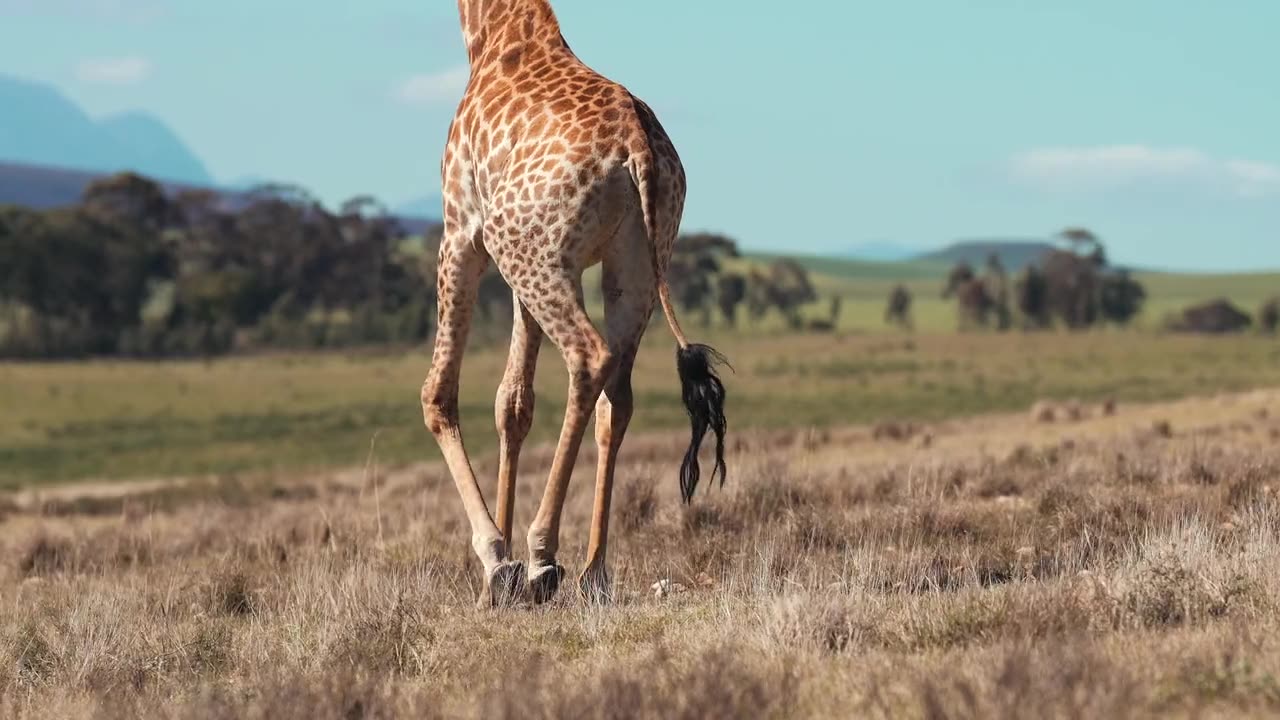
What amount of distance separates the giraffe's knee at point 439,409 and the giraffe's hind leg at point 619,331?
3.20 ft

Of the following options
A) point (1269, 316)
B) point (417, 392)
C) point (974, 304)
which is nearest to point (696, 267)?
point (974, 304)

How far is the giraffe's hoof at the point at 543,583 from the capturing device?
7637mm

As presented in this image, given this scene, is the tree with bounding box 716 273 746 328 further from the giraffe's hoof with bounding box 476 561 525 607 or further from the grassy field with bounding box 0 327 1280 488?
the giraffe's hoof with bounding box 476 561 525 607

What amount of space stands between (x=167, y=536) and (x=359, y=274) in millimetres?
83596

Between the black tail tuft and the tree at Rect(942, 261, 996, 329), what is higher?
the black tail tuft

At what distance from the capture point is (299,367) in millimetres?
72500

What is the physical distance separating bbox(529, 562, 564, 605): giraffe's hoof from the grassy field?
96.8 feet

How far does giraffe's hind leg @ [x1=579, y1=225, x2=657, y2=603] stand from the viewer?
7828 millimetres

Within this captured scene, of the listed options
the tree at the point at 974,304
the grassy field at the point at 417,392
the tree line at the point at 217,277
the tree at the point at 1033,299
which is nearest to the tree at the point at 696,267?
the tree line at the point at 217,277

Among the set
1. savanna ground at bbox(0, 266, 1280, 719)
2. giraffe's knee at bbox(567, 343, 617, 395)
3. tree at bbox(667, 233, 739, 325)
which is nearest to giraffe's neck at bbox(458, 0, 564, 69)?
giraffe's knee at bbox(567, 343, 617, 395)

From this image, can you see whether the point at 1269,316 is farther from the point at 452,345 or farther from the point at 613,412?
the point at 613,412

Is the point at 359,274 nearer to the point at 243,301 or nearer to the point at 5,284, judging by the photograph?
the point at 243,301

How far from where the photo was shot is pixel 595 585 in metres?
7.66

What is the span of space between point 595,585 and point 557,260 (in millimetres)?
1535
